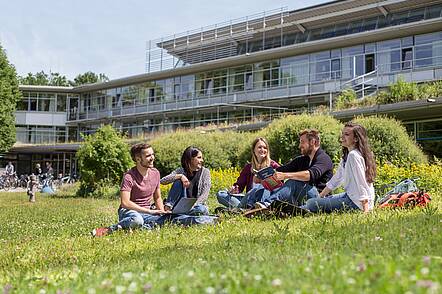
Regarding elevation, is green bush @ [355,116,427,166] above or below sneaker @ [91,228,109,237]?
above

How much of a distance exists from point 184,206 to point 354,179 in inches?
94.2

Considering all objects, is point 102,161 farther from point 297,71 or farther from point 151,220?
point 297,71

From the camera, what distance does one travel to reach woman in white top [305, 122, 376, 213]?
7238 mm

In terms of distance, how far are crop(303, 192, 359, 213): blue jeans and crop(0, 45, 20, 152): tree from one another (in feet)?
140

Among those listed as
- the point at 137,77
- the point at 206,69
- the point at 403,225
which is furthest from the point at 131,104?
the point at 403,225

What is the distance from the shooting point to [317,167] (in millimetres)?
7934

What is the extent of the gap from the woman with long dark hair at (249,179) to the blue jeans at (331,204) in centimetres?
117

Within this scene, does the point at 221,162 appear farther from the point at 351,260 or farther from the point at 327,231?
the point at 351,260

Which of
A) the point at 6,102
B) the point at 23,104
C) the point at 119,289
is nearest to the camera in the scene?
the point at 119,289

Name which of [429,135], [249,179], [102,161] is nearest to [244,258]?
[249,179]

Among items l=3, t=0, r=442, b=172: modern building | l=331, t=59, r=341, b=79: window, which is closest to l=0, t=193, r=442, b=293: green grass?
l=3, t=0, r=442, b=172: modern building

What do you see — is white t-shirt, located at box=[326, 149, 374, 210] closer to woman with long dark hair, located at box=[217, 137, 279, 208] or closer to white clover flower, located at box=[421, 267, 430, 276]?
woman with long dark hair, located at box=[217, 137, 279, 208]

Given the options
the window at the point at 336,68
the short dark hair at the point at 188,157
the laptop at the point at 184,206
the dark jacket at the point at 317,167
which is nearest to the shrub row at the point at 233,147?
the dark jacket at the point at 317,167

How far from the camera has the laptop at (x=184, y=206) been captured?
7.91 meters
